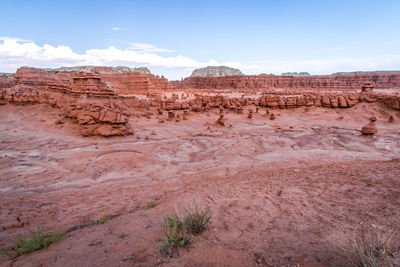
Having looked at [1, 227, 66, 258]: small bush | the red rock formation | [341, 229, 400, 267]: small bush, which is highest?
the red rock formation

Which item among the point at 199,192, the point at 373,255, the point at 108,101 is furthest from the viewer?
the point at 108,101

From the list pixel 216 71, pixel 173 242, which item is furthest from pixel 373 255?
pixel 216 71

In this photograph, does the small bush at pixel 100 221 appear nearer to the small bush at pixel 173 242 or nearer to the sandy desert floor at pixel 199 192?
the sandy desert floor at pixel 199 192

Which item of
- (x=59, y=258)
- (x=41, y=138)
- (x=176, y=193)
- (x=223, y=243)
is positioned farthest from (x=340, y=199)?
(x=41, y=138)

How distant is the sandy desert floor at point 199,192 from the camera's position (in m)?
2.71

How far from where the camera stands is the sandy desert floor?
271 centimetres

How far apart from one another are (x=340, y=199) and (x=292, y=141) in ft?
23.0

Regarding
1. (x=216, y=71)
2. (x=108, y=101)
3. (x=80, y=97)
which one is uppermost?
(x=216, y=71)

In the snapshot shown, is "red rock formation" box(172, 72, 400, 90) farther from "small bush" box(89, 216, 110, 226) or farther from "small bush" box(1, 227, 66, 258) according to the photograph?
"small bush" box(1, 227, 66, 258)

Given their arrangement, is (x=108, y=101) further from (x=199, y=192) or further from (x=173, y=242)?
(x=173, y=242)

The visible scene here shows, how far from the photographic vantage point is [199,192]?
494cm

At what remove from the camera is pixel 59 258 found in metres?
2.69

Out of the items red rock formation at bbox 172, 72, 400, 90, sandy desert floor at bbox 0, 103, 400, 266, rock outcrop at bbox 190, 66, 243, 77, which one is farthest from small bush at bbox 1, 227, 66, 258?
rock outcrop at bbox 190, 66, 243, 77

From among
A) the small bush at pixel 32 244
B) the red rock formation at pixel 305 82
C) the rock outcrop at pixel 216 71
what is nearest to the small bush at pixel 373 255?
the small bush at pixel 32 244
